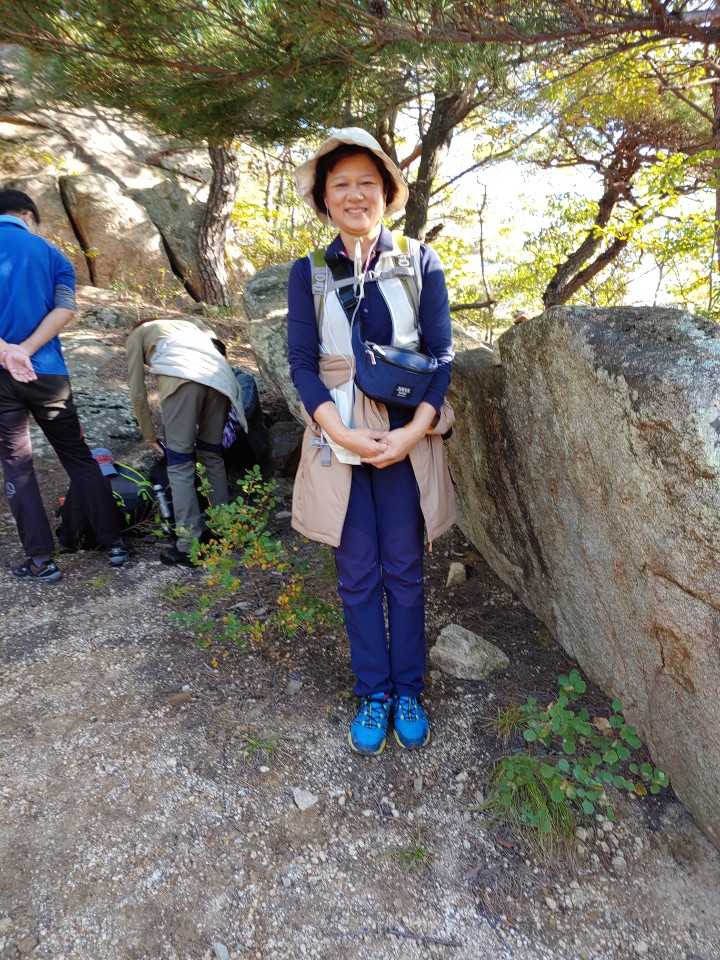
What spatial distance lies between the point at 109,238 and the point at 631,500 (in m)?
9.26

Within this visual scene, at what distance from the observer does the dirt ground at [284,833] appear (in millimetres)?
2021

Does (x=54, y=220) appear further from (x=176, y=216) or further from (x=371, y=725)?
(x=371, y=725)

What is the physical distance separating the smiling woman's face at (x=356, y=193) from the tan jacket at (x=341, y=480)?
52 centimetres

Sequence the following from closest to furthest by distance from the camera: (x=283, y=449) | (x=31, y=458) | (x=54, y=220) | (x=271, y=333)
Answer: (x=31, y=458)
(x=271, y=333)
(x=283, y=449)
(x=54, y=220)

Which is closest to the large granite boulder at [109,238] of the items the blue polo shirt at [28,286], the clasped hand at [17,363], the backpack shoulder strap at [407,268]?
the blue polo shirt at [28,286]

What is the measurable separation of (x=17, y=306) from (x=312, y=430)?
Result: 232cm

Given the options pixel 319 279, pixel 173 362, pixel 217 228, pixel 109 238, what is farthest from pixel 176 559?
pixel 109 238

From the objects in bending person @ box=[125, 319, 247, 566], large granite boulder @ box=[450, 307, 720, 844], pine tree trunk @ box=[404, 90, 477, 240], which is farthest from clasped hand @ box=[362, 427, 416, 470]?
pine tree trunk @ box=[404, 90, 477, 240]

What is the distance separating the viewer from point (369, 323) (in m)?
2.53

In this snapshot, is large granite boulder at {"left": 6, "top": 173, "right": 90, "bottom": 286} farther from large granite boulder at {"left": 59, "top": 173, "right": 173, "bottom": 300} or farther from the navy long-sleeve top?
the navy long-sleeve top

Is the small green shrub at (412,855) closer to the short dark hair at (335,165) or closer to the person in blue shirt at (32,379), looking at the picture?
the short dark hair at (335,165)

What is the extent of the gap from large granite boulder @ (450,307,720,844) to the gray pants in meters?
1.95

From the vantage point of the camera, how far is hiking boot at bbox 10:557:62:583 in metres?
4.02

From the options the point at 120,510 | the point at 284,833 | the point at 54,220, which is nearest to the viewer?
the point at 284,833
